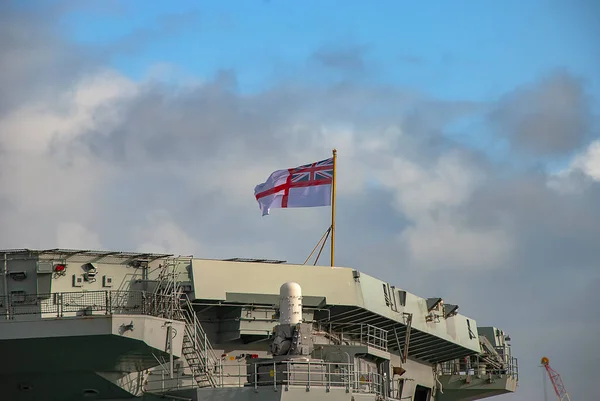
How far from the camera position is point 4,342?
3534 cm

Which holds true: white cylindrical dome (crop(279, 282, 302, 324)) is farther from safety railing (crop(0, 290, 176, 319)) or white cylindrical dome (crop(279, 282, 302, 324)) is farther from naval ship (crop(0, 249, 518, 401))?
safety railing (crop(0, 290, 176, 319))

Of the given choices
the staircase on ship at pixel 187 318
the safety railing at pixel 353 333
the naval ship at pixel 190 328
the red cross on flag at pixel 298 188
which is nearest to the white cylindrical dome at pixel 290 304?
the naval ship at pixel 190 328

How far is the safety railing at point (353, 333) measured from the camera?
143 feet

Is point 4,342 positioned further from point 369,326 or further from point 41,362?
point 369,326

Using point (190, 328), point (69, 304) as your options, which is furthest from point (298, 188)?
point (69, 304)

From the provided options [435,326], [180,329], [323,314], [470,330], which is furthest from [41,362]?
[470,330]

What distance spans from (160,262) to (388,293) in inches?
421

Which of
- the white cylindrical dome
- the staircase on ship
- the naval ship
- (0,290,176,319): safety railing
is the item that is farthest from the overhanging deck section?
the white cylindrical dome

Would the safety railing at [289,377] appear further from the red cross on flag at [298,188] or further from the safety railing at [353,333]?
the red cross on flag at [298,188]

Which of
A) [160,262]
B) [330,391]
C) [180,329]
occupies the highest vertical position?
[160,262]

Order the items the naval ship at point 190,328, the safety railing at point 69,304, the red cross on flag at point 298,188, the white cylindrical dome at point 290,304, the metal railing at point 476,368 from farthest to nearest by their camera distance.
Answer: the metal railing at point 476,368 < the red cross on flag at point 298,188 < the safety railing at point 69,304 < the white cylindrical dome at point 290,304 < the naval ship at point 190,328

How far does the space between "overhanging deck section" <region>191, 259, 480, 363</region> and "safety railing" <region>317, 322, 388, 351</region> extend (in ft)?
0.82

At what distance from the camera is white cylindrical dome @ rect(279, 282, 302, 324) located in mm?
37969

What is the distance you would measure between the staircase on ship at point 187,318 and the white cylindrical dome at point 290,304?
310 centimetres
